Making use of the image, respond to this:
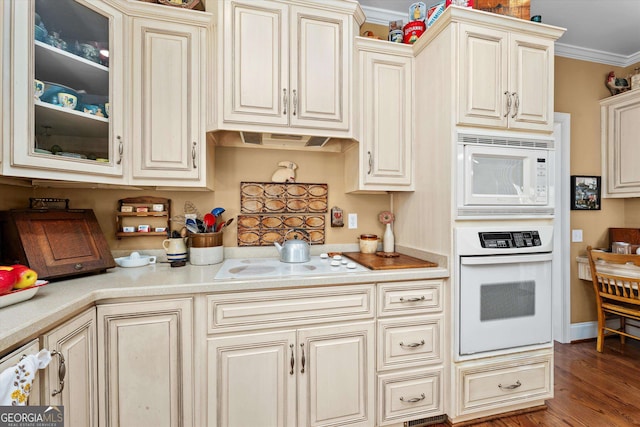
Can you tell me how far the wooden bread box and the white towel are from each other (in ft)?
2.03

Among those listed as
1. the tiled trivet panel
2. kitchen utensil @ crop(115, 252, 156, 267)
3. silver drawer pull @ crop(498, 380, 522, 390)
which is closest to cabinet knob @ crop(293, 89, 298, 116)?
the tiled trivet panel

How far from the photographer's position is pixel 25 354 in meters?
0.92

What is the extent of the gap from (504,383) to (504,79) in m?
1.83

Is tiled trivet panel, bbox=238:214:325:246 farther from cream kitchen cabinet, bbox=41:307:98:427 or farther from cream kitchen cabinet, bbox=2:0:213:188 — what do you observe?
cream kitchen cabinet, bbox=41:307:98:427

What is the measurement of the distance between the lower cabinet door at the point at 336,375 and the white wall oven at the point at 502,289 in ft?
1.85

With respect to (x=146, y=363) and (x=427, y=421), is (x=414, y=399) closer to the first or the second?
(x=427, y=421)

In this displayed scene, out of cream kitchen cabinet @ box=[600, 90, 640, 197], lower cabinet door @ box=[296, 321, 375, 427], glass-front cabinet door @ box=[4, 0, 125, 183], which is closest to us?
glass-front cabinet door @ box=[4, 0, 125, 183]

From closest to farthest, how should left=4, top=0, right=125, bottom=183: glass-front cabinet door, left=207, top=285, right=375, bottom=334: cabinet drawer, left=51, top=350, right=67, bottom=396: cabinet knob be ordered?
1. left=51, top=350, right=67, bottom=396: cabinet knob
2. left=4, top=0, right=125, bottom=183: glass-front cabinet door
3. left=207, top=285, right=375, bottom=334: cabinet drawer

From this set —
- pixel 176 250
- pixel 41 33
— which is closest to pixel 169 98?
pixel 41 33

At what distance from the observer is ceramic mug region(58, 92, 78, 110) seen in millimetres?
1379

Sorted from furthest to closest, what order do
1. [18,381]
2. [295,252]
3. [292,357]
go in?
1. [295,252]
2. [292,357]
3. [18,381]

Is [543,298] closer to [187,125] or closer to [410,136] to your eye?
[410,136]

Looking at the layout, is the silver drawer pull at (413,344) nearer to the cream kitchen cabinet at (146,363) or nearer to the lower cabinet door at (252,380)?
the lower cabinet door at (252,380)

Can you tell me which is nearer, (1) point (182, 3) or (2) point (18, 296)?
(2) point (18, 296)
